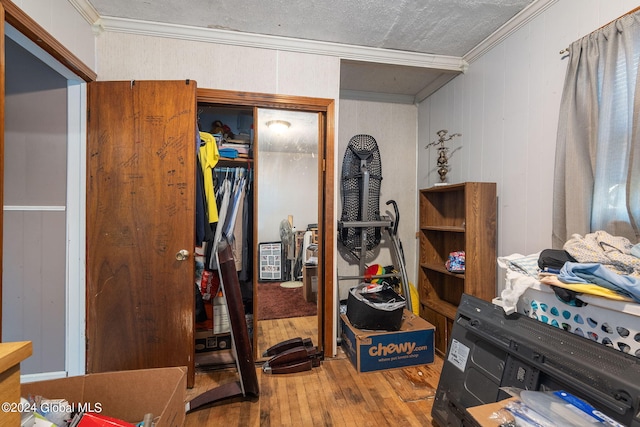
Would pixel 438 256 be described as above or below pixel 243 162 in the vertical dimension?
below

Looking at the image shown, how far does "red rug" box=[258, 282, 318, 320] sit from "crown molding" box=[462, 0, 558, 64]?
7.86 feet

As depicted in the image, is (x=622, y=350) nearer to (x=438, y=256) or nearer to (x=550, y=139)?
(x=550, y=139)

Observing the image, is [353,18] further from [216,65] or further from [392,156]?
[392,156]

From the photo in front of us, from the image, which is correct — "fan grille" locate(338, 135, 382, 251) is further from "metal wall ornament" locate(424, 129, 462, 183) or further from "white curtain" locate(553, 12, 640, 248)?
"white curtain" locate(553, 12, 640, 248)

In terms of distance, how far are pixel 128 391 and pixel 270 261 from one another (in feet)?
3.85

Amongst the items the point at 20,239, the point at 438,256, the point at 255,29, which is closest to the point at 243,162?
the point at 255,29

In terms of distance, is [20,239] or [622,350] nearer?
[622,350]

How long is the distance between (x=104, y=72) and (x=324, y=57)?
62.4 inches

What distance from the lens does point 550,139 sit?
1.67 metres

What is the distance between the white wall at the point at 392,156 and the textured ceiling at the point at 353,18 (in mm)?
713

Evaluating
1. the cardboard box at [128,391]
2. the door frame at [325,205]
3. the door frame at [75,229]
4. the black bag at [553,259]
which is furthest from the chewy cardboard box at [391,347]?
the door frame at [75,229]

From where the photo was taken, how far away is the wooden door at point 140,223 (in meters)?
1.79

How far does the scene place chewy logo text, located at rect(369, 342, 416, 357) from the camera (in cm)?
206

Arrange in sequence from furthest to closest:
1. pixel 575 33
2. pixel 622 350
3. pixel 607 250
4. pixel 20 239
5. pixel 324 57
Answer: pixel 324 57, pixel 20 239, pixel 575 33, pixel 607 250, pixel 622 350
